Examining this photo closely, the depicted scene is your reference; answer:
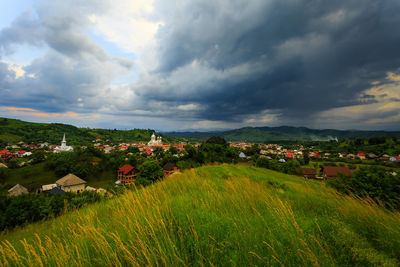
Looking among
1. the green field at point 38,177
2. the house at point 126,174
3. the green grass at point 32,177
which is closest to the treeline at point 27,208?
the green field at point 38,177

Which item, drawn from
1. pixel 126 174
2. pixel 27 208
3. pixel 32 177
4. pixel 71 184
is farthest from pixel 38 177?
pixel 27 208

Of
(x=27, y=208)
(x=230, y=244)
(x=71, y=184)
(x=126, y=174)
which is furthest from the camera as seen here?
(x=126, y=174)

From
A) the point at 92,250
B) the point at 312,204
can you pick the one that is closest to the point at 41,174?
the point at 92,250

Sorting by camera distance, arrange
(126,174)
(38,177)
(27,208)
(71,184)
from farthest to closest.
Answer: (126,174) < (38,177) < (71,184) < (27,208)

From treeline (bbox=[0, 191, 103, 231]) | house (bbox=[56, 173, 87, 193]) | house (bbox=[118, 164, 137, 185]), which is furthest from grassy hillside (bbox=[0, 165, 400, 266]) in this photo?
house (bbox=[118, 164, 137, 185])

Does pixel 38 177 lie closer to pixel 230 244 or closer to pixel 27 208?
pixel 27 208

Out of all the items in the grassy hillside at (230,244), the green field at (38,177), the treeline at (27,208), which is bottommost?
the green field at (38,177)

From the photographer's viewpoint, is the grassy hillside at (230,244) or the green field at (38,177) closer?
the grassy hillside at (230,244)

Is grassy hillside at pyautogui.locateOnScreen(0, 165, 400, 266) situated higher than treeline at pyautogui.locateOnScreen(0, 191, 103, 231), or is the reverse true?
grassy hillside at pyautogui.locateOnScreen(0, 165, 400, 266)

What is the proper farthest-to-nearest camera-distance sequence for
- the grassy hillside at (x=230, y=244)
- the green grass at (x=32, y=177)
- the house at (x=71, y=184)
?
the green grass at (x=32, y=177)
the house at (x=71, y=184)
the grassy hillside at (x=230, y=244)

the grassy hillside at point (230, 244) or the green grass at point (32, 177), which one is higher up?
the grassy hillside at point (230, 244)

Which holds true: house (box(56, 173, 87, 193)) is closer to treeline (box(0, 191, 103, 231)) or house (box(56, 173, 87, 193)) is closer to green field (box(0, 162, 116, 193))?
green field (box(0, 162, 116, 193))

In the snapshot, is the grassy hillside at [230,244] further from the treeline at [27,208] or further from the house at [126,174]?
the house at [126,174]

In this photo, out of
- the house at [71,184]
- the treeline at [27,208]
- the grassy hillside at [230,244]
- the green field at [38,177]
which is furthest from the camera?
the green field at [38,177]
